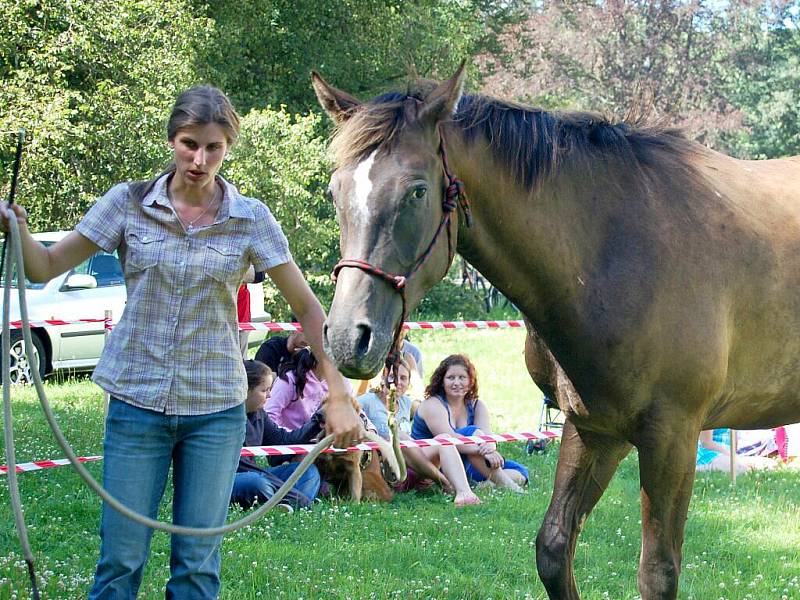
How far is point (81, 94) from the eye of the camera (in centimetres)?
1521

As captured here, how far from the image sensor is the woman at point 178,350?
9.98ft

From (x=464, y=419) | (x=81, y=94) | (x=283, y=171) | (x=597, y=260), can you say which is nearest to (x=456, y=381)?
(x=464, y=419)

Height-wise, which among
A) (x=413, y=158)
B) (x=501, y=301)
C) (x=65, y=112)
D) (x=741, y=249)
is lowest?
(x=501, y=301)

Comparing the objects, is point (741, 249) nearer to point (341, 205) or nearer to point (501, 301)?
point (341, 205)

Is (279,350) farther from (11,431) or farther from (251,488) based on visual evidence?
(11,431)

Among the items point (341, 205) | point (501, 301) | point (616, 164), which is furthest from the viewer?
point (501, 301)

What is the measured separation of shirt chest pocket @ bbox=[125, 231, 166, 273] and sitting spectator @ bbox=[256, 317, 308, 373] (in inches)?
164

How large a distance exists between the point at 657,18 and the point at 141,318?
109ft

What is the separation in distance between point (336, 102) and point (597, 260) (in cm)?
113

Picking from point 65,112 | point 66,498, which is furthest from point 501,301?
point 66,498

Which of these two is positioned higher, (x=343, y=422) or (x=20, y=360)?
(x=343, y=422)

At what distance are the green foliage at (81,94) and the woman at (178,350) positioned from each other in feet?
39.2

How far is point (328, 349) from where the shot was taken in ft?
9.51

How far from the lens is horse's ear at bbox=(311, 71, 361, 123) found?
3.39 m
